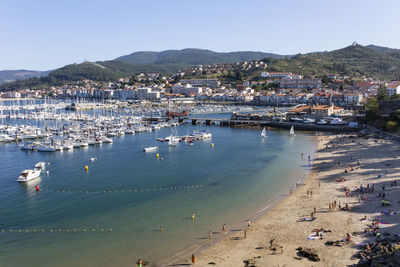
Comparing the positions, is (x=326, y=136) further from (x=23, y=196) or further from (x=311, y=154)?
(x=23, y=196)

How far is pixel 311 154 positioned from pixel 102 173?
18.7 m

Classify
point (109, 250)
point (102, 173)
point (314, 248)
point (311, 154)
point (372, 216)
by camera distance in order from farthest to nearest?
point (311, 154) < point (102, 173) < point (372, 216) < point (109, 250) < point (314, 248)

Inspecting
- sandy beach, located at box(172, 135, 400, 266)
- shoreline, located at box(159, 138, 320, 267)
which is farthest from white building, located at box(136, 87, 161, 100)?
→ shoreline, located at box(159, 138, 320, 267)

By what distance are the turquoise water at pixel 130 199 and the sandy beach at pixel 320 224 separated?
1206mm

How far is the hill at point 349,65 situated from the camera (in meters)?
119

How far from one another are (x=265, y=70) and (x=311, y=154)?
104689 millimetres

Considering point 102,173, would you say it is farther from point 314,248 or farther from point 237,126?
point 237,126

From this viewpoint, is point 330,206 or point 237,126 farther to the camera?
point 237,126

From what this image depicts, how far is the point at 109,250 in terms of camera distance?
13.2 meters

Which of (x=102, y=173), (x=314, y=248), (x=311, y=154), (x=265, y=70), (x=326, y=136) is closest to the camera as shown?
(x=314, y=248)

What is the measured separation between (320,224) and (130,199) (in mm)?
10603

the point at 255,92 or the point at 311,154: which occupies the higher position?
the point at 255,92

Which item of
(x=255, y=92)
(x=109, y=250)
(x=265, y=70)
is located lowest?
(x=109, y=250)

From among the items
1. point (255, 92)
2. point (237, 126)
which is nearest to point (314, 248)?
point (237, 126)
